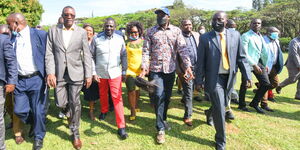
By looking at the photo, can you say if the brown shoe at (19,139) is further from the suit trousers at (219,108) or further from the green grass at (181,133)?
the suit trousers at (219,108)

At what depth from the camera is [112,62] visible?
4012mm

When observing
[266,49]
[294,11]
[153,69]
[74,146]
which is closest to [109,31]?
[153,69]

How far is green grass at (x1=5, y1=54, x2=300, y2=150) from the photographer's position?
3.63 meters

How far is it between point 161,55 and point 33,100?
2.28 meters

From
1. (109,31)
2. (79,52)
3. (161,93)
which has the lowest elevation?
(161,93)

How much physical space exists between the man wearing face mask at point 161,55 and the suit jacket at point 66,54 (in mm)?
1040

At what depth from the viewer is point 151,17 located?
32.9 metres

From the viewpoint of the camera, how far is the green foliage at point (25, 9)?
12497mm

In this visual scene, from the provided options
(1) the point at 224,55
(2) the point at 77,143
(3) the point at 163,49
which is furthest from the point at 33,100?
(1) the point at 224,55

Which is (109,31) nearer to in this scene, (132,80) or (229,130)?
(132,80)

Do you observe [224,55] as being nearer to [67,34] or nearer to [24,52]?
[67,34]

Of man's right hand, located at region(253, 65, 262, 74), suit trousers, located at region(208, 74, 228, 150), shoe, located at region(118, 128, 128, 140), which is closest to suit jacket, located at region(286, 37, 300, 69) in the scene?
man's right hand, located at region(253, 65, 262, 74)

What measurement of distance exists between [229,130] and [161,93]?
1.58 meters

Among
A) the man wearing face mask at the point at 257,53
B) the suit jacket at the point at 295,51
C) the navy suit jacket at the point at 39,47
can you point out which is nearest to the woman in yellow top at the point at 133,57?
the navy suit jacket at the point at 39,47
